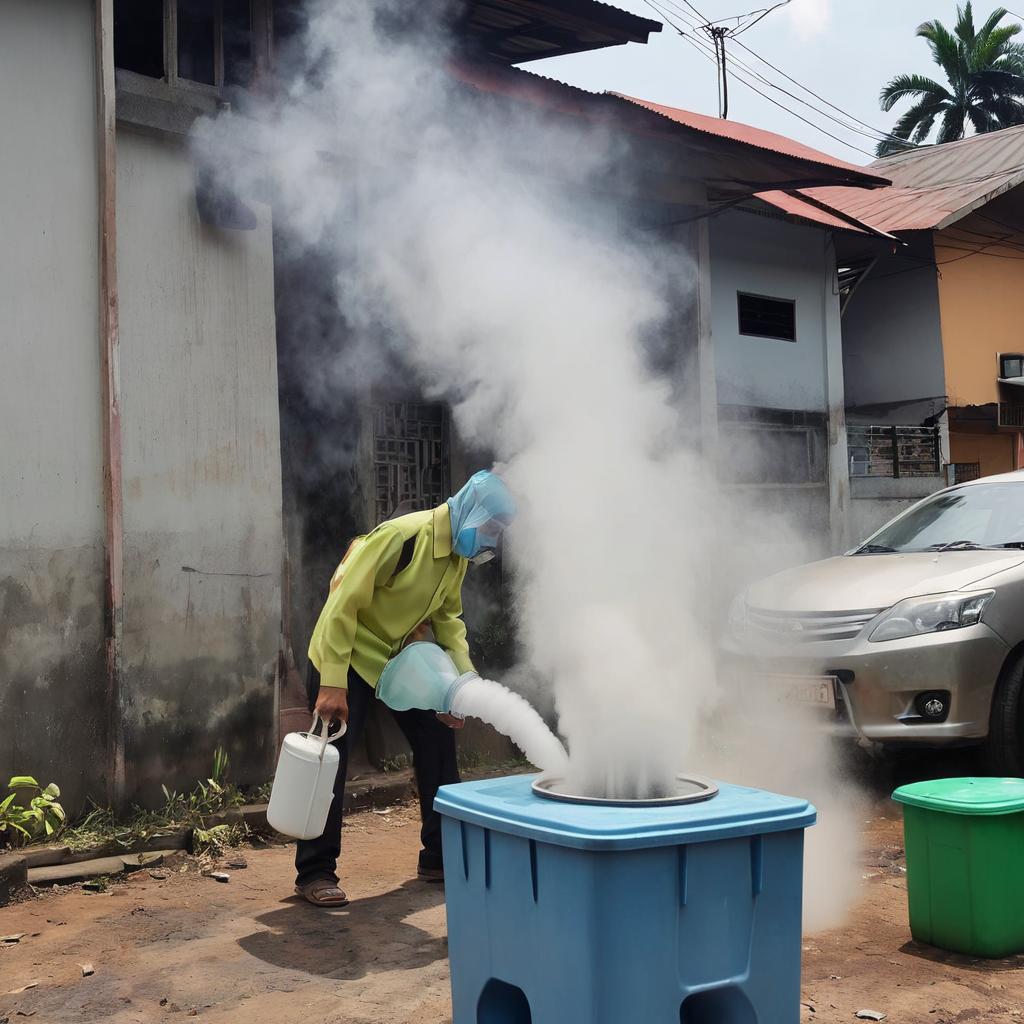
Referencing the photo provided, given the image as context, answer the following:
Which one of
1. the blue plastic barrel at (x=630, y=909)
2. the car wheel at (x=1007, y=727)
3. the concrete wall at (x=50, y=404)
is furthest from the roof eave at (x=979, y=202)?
the blue plastic barrel at (x=630, y=909)

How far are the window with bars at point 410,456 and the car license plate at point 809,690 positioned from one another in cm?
257

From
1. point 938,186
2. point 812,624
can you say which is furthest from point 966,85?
point 812,624

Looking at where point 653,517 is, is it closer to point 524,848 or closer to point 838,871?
point 838,871

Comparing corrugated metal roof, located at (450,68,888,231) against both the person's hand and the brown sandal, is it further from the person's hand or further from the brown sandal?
the brown sandal

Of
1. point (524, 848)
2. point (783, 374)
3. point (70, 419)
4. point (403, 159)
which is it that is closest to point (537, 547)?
point (403, 159)

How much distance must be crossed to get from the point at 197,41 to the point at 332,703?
3.91 meters

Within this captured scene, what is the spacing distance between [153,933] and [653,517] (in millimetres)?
3407

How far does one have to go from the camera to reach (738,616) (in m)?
7.04

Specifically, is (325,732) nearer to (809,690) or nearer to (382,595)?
(382,595)

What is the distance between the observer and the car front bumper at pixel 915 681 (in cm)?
606

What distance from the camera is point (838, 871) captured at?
17.2ft

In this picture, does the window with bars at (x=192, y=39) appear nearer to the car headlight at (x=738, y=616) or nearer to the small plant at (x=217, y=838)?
the small plant at (x=217, y=838)

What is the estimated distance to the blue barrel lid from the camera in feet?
8.64

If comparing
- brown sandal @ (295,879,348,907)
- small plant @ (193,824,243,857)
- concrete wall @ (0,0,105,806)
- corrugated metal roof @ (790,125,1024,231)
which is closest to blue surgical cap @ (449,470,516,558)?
brown sandal @ (295,879,348,907)
